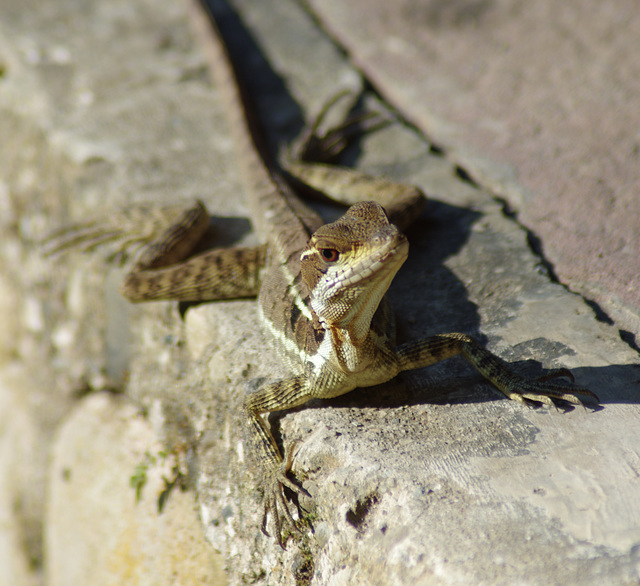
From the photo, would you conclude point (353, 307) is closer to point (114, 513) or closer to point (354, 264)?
point (354, 264)

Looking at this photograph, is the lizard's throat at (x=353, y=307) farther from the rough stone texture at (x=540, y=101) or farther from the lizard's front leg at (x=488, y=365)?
the rough stone texture at (x=540, y=101)

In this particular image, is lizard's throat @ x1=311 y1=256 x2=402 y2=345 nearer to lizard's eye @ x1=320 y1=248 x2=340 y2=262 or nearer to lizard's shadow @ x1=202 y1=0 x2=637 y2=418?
lizard's eye @ x1=320 y1=248 x2=340 y2=262

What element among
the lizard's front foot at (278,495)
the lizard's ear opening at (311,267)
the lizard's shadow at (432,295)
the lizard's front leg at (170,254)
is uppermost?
the lizard's ear opening at (311,267)

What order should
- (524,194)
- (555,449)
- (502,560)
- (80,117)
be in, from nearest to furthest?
(502,560), (555,449), (524,194), (80,117)

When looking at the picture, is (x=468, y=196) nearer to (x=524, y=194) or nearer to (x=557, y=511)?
(x=524, y=194)

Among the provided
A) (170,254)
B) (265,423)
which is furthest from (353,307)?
(170,254)

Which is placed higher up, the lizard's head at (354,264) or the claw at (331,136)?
the lizard's head at (354,264)

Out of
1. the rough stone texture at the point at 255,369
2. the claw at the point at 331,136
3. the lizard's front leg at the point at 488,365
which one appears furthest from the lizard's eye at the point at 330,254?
the claw at the point at 331,136

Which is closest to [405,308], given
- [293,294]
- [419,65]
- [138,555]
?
[293,294]
